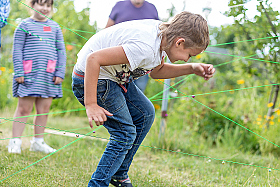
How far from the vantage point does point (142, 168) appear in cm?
248

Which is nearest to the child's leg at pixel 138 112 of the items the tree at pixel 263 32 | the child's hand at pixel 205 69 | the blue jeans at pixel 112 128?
the blue jeans at pixel 112 128

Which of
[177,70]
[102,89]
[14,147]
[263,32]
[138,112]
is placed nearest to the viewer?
[102,89]

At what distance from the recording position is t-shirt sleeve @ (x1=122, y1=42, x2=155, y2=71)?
4.51 ft

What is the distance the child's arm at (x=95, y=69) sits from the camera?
53.6 inches

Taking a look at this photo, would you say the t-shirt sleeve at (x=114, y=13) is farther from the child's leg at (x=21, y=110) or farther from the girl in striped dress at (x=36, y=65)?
the child's leg at (x=21, y=110)

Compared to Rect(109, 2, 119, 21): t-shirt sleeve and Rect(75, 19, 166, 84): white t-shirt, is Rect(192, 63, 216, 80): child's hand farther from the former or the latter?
Rect(109, 2, 119, 21): t-shirt sleeve

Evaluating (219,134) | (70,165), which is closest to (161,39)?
(70,165)

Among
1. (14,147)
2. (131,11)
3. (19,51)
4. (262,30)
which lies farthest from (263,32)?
(14,147)

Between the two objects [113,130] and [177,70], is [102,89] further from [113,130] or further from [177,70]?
[177,70]

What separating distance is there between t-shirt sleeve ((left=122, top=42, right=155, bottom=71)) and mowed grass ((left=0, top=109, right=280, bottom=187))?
0.56 meters

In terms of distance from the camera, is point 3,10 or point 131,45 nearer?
point 131,45

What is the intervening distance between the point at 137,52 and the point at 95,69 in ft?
0.72

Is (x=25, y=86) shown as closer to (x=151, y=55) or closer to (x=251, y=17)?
(x=151, y=55)

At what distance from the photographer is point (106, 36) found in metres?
1.54
